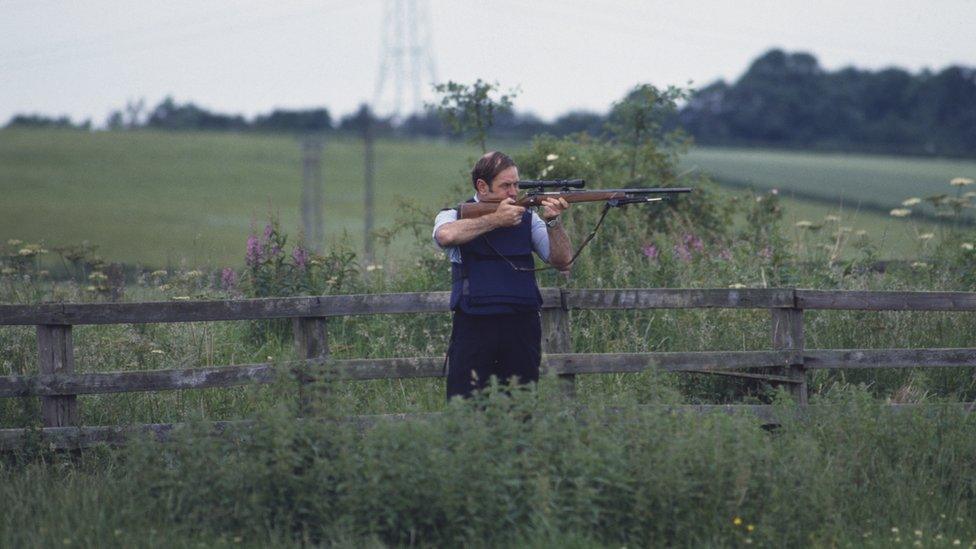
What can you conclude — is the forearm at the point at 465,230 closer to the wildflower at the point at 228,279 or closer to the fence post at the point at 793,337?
the fence post at the point at 793,337

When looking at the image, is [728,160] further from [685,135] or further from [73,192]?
[685,135]

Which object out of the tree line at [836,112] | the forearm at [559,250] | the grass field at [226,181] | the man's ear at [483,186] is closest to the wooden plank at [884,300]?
the forearm at [559,250]

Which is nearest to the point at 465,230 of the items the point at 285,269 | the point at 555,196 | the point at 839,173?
the point at 555,196

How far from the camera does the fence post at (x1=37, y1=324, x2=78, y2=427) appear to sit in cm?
736

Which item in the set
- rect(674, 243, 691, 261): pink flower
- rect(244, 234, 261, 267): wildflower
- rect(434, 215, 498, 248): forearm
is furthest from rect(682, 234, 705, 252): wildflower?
rect(434, 215, 498, 248): forearm

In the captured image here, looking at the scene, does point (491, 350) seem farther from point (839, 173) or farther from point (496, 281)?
point (839, 173)

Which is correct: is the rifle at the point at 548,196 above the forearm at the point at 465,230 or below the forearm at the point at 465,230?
above

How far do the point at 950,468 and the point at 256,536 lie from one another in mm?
4117

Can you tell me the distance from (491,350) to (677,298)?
1.88 metres

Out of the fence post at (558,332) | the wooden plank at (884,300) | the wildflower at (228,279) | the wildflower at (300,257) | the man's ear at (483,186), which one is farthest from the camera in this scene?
the wildflower at (228,279)

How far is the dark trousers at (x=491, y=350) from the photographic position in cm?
652

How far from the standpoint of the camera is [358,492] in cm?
570

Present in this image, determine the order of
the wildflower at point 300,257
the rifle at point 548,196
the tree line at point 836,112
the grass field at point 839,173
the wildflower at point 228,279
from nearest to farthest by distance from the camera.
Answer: the rifle at point 548,196
the wildflower at point 300,257
the wildflower at point 228,279
the grass field at point 839,173
the tree line at point 836,112

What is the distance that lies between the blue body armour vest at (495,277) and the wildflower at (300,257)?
3.37 metres
